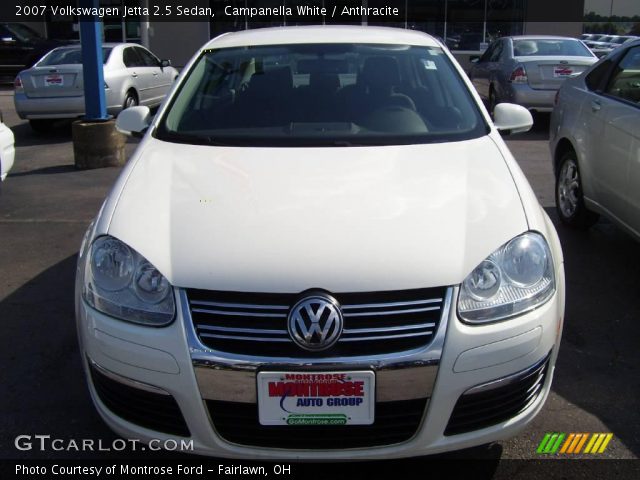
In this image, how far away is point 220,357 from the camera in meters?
2.27

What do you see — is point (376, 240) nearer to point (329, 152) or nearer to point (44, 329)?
point (329, 152)

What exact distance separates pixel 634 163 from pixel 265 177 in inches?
101

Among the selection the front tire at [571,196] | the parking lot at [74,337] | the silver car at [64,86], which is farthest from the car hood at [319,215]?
the silver car at [64,86]

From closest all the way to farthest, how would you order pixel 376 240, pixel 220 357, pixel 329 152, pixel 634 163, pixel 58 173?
pixel 220 357
pixel 376 240
pixel 329 152
pixel 634 163
pixel 58 173

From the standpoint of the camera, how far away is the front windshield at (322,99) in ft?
11.1

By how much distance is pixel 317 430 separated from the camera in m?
2.33

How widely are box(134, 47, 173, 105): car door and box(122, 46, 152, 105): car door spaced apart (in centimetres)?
8

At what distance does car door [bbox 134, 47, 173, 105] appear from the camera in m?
11.9

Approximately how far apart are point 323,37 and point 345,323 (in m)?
2.27

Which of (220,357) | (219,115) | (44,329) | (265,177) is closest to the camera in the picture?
(220,357)

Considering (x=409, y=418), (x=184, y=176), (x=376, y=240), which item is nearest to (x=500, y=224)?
(x=376, y=240)

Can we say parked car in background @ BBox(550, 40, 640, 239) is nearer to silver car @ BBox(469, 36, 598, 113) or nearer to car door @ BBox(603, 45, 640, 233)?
car door @ BBox(603, 45, 640, 233)

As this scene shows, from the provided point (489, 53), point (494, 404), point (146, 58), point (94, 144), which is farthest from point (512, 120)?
point (489, 53)

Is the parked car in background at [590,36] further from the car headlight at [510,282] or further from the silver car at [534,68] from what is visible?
the car headlight at [510,282]
